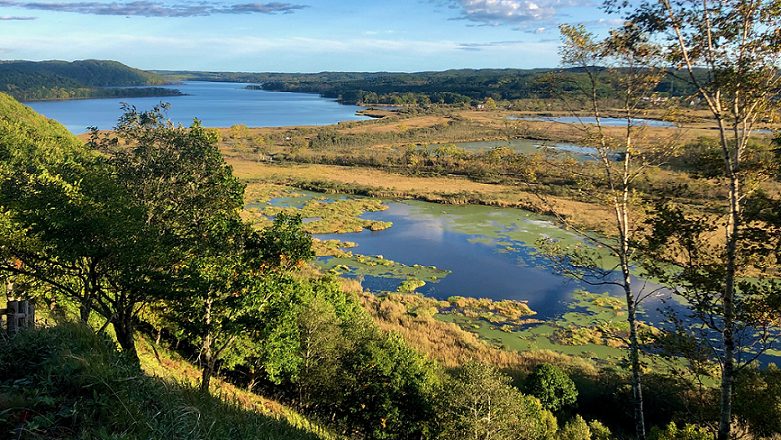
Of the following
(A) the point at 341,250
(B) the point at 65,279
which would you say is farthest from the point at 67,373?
(A) the point at 341,250

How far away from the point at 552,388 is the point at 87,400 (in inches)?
710

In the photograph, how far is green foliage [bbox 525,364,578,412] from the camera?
62.8 ft

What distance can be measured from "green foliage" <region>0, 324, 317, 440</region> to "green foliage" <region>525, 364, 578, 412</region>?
Answer: 14.9m

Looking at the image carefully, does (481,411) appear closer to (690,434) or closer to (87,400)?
(690,434)

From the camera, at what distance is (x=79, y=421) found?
196 inches

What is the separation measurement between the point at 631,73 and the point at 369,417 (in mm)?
13087

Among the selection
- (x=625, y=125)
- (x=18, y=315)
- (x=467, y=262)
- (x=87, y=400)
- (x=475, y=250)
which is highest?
(x=625, y=125)

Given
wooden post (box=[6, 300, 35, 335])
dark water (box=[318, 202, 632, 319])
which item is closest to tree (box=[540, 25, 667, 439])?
wooden post (box=[6, 300, 35, 335])

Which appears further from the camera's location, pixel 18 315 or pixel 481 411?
pixel 481 411

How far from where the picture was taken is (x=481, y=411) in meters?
13.2

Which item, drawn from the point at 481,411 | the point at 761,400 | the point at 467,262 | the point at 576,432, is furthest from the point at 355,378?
the point at 467,262

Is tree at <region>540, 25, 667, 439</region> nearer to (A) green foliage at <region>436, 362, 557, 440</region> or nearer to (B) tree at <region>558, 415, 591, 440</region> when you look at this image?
(A) green foliage at <region>436, 362, 557, 440</region>

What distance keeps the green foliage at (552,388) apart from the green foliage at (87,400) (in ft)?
48.9

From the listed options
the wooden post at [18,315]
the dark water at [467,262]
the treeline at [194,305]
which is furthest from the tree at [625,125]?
the dark water at [467,262]
